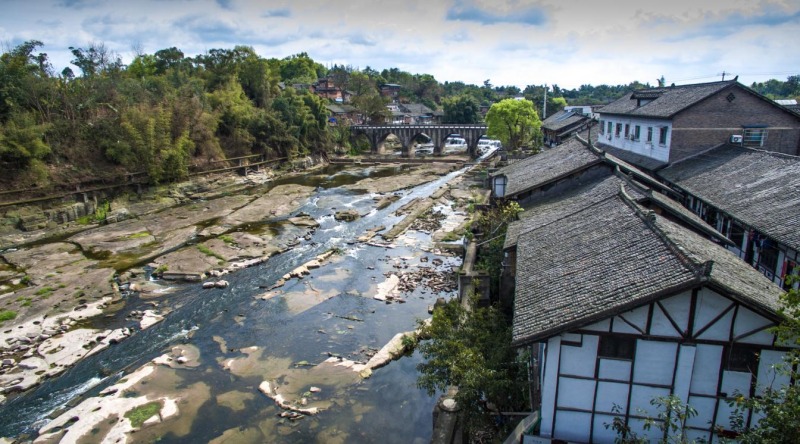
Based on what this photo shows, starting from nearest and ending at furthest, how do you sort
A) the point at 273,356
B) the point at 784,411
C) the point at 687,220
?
the point at 784,411 < the point at 687,220 < the point at 273,356

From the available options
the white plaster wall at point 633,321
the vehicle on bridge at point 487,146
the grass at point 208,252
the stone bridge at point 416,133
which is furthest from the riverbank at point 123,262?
the vehicle on bridge at point 487,146

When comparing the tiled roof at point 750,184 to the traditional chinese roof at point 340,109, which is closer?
the tiled roof at point 750,184

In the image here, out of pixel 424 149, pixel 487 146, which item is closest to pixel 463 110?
pixel 487 146

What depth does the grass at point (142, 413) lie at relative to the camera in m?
16.2

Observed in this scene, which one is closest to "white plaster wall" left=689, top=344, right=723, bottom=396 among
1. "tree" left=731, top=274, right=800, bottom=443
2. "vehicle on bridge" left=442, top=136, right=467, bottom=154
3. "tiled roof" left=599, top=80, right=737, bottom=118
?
"tree" left=731, top=274, right=800, bottom=443

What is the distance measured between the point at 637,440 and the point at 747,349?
314 cm

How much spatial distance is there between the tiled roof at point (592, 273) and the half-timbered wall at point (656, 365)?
0.53m

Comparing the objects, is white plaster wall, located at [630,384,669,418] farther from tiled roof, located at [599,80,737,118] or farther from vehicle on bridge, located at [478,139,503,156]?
vehicle on bridge, located at [478,139,503,156]

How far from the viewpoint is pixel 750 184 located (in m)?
22.0

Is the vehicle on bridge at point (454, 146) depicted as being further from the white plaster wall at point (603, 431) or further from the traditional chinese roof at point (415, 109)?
the white plaster wall at point (603, 431)

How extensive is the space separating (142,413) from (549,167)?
23.5 metres

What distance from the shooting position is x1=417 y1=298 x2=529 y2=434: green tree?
12383 millimetres

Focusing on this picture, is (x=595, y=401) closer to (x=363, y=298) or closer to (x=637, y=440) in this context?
(x=637, y=440)

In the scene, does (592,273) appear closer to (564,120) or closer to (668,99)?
(668,99)
